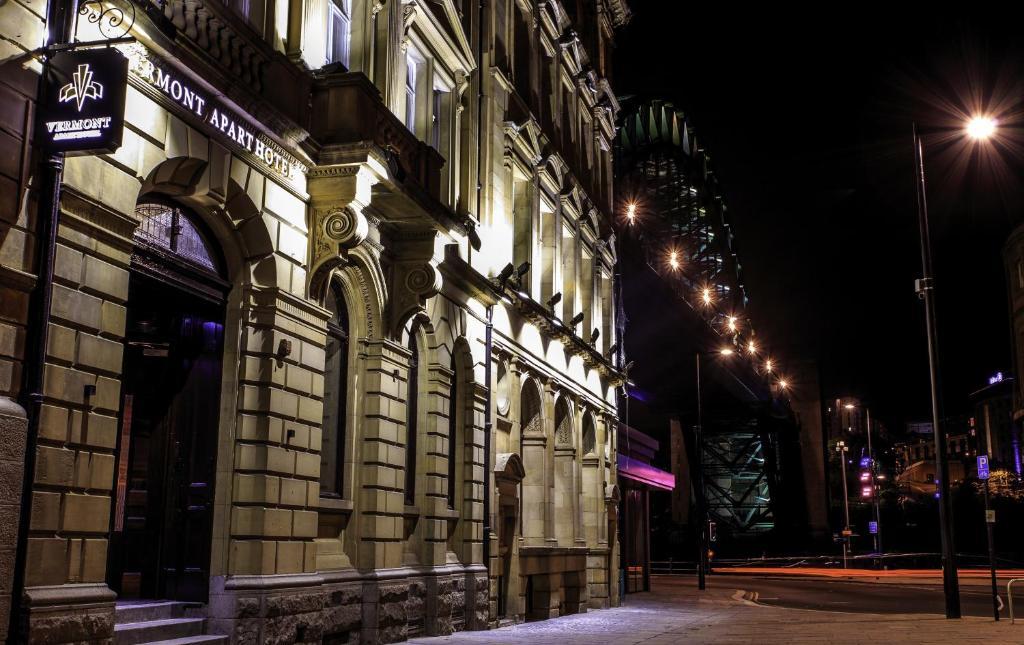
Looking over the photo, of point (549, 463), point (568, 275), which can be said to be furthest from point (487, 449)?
point (568, 275)

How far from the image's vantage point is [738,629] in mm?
23594

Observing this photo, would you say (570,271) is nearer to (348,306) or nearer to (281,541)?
(348,306)

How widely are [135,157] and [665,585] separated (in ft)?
153

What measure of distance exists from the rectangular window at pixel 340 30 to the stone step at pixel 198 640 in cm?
1001

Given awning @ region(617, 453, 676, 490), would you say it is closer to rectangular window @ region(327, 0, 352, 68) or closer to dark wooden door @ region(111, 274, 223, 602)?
rectangular window @ region(327, 0, 352, 68)

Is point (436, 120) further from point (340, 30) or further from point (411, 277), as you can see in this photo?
point (411, 277)

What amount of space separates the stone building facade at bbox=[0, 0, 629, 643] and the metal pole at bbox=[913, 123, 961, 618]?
33.7ft

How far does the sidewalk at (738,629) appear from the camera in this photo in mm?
20062

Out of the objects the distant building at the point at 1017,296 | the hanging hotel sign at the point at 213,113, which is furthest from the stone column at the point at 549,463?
the distant building at the point at 1017,296

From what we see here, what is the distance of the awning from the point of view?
4194 cm

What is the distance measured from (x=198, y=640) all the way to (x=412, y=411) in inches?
342

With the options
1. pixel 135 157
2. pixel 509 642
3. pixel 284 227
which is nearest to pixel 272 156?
pixel 284 227

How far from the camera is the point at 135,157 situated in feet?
41.2

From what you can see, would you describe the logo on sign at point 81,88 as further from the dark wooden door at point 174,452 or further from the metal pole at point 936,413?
the metal pole at point 936,413
